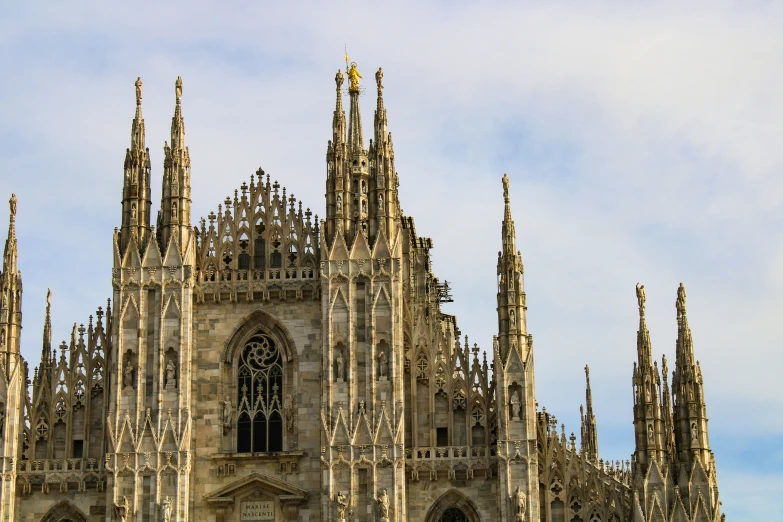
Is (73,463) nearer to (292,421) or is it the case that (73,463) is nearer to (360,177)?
(292,421)

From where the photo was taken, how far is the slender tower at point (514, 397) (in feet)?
163

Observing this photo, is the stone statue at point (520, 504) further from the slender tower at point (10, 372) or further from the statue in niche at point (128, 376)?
the slender tower at point (10, 372)

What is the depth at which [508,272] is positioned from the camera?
2044 inches

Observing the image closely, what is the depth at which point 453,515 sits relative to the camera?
50.7 meters

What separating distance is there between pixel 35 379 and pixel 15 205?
5489mm

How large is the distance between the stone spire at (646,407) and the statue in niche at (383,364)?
723cm

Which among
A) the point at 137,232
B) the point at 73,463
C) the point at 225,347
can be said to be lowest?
the point at 73,463

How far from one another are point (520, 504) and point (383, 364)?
225 inches

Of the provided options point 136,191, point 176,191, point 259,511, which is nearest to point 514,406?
point 259,511

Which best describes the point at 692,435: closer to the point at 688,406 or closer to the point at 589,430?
the point at 688,406

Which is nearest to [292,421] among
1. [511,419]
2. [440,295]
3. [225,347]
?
[225,347]

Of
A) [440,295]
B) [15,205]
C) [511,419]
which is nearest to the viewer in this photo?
[511,419]

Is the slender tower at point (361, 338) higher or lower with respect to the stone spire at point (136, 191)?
lower

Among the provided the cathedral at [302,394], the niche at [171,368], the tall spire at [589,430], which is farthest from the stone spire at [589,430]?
the niche at [171,368]
